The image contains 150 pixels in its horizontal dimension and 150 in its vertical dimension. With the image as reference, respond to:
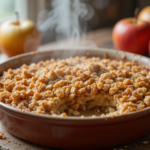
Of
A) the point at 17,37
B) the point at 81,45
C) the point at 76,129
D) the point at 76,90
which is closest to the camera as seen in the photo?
the point at 76,129

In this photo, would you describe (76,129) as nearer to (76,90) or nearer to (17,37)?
(76,90)

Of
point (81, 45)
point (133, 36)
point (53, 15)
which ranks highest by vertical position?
point (53, 15)

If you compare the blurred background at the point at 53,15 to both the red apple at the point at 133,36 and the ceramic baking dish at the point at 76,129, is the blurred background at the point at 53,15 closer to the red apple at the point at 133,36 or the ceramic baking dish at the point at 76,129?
the red apple at the point at 133,36

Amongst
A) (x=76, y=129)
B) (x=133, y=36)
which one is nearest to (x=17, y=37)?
(x=133, y=36)

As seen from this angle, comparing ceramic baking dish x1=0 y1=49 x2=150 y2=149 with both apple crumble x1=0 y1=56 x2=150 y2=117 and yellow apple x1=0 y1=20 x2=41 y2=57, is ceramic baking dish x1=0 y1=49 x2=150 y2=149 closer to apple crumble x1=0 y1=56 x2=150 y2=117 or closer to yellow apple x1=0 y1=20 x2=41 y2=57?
apple crumble x1=0 y1=56 x2=150 y2=117

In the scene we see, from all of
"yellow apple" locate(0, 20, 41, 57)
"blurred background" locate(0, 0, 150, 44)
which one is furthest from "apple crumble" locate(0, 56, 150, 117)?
"blurred background" locate(0, 0, 150, 44)

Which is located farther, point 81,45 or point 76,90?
point 81,45

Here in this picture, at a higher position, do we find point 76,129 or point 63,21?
point 63,21
